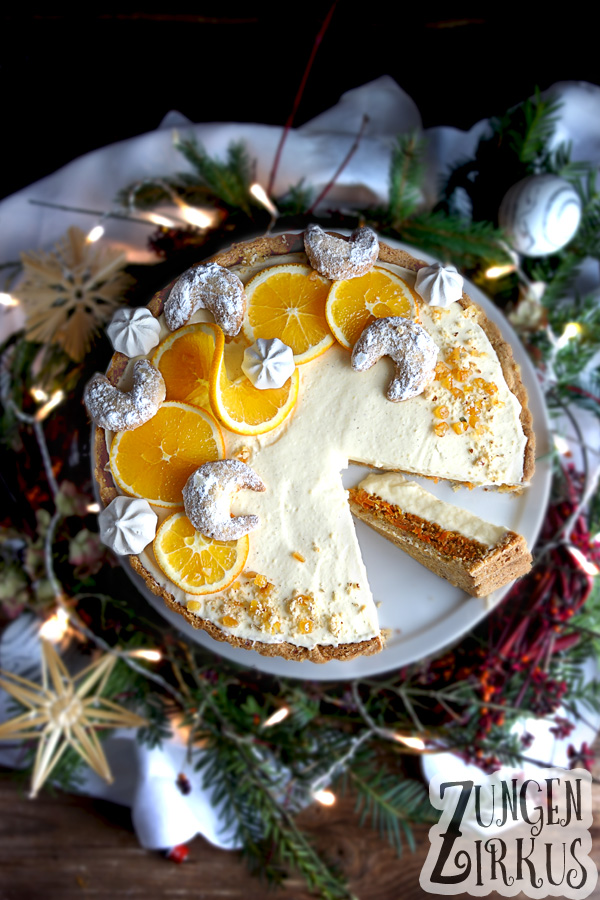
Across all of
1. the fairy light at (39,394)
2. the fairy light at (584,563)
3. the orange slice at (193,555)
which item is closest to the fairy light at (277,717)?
the orange slice at (193,555)

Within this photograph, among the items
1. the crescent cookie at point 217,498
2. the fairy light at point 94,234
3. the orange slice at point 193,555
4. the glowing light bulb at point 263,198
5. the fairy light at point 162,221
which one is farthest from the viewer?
the fairy light at point 162,221

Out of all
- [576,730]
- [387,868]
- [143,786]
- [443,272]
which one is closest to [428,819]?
[387,868]

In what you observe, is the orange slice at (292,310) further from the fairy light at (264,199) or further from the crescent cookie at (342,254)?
the fairy light at (264,199)

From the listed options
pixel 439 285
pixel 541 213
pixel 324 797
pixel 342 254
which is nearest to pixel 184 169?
pixel 342 254

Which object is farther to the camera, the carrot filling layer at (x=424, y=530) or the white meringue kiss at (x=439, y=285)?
the carrot filling layer at (x=424, y=530)

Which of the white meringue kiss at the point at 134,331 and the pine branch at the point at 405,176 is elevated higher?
the pine branch at the point at 405,176

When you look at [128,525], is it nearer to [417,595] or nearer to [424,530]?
[424,530]

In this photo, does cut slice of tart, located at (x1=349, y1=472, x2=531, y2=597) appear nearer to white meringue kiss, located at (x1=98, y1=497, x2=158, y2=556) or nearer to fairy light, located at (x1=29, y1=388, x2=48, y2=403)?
white meringue kiss, located at (x1=98, y1=497, x2=158, y2=556)

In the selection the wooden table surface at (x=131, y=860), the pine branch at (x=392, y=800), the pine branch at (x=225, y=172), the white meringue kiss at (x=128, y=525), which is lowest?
the wooden table surface at (x=131, y=860)
